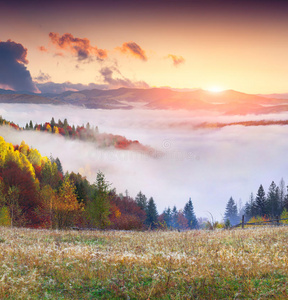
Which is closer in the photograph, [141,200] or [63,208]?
[63,208]

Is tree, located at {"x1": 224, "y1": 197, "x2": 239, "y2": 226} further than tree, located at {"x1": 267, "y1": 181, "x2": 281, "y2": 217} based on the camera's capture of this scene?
Yes

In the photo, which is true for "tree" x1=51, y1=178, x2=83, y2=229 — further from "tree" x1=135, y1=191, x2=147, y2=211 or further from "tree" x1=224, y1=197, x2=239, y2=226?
"tree" x1=224, y1=197, x2=239, y2=226

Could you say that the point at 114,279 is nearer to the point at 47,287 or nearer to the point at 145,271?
the point at 145,271

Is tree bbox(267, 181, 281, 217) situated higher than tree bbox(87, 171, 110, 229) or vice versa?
tree bbox(87, 171, 110, 229)

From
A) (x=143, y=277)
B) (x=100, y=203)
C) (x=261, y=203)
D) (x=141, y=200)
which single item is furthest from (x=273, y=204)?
(x=143, y=277)

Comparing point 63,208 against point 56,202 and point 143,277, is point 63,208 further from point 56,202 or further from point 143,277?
point 143,277

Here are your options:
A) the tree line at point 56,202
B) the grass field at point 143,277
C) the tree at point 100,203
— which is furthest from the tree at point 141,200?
the grass field at point 143,277

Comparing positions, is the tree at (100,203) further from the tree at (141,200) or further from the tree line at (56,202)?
the tree at (141,200)

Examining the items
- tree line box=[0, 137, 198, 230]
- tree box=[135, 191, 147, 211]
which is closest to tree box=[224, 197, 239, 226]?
tree line box=[0, 137, 198, 230]

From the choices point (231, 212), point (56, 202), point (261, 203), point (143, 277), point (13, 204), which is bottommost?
point (231, 212)

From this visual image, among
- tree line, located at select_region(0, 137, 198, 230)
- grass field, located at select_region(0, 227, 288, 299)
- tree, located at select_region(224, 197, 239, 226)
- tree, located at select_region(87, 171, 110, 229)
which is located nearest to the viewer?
grass field, located at select_region(0, 227, 288, 299)

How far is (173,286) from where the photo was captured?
7.62 metres

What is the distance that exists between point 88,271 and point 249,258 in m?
5.26

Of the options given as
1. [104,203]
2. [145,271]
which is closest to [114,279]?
[145,271]
